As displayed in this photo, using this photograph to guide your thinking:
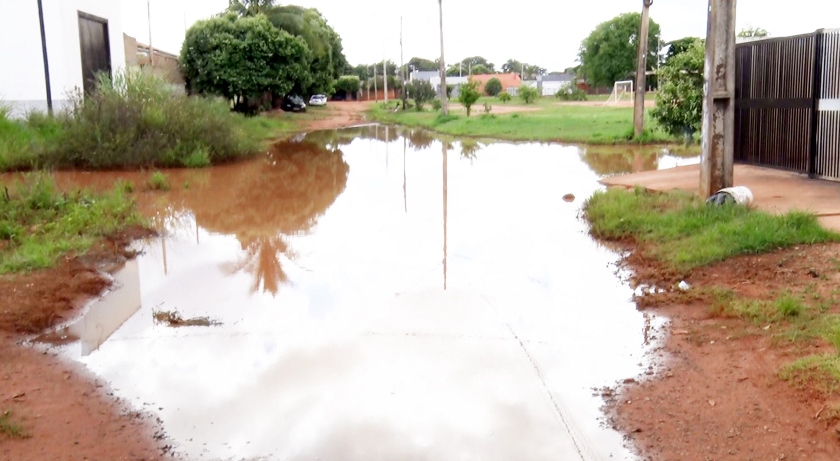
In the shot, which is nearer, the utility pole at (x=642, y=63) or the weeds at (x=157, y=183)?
the weeds at (x=157, y=183)

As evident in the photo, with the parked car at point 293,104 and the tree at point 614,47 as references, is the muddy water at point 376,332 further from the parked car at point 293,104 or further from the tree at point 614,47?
the tree at point 614,47

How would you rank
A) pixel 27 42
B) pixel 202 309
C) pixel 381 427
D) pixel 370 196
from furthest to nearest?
pixel 27 42 → pixel 370 196 → pixel 202 309 → pixel 381 427

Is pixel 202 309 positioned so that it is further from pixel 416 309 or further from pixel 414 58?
pixel 414 58

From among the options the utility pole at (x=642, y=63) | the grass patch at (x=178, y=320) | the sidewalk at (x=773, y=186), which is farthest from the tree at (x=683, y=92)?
the grass patch at (x=178, y=320)

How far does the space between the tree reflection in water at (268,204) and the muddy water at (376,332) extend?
0.07m

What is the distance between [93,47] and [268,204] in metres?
16.1

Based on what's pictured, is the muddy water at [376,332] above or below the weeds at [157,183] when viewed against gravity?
below

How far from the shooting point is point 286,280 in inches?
357

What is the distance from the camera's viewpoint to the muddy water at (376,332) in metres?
5.16

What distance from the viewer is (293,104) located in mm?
59031

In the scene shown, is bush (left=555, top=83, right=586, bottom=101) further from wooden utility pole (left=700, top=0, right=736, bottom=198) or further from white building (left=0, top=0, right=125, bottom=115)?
wooden utility pole (left=700, top=0, right=736, bottom=198)

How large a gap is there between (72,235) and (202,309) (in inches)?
134

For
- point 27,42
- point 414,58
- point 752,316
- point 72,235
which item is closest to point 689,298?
point 752,316

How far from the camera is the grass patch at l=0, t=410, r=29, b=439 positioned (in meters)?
4.95
